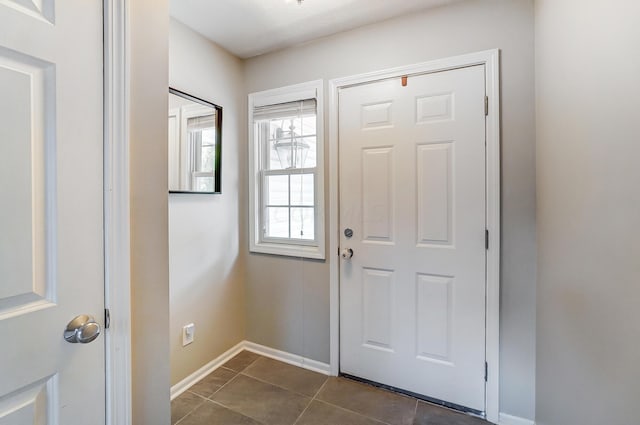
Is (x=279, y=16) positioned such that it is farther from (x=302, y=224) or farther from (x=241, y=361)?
(x=241, y=361)

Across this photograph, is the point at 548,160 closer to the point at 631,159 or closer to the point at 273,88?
the point at 631,159

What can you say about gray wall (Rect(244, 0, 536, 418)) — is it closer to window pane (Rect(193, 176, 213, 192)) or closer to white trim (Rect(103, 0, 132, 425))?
window pane (Rect(193, 176, 213, 192))

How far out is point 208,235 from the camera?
2098 mm

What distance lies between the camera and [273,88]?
2.26 metres

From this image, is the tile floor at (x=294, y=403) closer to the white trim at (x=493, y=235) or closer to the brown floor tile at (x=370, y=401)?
the brown floor tile at (x=370, y=401)

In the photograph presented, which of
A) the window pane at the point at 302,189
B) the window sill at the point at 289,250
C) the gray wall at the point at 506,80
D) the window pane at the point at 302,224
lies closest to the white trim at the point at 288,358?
the gray wall at the point at 506,80

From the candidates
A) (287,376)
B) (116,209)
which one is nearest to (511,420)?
(287,376)

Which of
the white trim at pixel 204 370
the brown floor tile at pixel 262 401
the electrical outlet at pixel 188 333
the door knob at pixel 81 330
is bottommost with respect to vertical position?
the brown floor tile at pixel 262 401

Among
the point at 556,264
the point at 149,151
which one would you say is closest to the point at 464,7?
the point at 556,264

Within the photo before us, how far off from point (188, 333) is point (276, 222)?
3.28 feet

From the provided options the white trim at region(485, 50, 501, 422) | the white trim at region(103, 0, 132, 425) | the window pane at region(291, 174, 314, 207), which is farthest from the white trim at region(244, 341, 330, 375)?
the white trim at region(103, 0, 132, 425)

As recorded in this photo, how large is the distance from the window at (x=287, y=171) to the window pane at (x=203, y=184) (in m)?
0.37

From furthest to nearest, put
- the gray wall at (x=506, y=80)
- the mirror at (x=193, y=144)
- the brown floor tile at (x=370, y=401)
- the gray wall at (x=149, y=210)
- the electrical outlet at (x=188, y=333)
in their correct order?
the electrical outlet at (x=188, y=333) < the mirror at (x=193, y=144) < the brown floor tile at (x=370, y=401) < the gray wall at (x=506, y=80) < the gray wall at (x=149, y=210)

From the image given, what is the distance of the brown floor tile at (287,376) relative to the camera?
1931 mm
